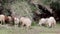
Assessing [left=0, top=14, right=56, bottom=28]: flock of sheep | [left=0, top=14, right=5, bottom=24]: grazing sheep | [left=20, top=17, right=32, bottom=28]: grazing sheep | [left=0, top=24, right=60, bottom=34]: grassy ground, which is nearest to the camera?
[left=0, top=24, right=60, bottom=34]: grassy ground

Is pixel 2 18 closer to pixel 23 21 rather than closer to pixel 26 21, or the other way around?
pixel 23 21

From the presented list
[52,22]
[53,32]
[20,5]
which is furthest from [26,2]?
[53,32]

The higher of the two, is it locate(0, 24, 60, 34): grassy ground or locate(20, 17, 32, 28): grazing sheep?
locate(20, 17, 32, 28): grazing sheep

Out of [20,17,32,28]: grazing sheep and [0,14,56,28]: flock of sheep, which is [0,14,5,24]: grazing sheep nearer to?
[0,14,56,28]: flock of sheep

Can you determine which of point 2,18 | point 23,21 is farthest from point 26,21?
point 2,18

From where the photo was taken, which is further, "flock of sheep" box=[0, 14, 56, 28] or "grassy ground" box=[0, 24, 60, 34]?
"flock of sheep" box=[0, 14, 56, 28]

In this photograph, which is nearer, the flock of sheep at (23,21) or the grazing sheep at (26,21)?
the grazing sheep at (26,21)

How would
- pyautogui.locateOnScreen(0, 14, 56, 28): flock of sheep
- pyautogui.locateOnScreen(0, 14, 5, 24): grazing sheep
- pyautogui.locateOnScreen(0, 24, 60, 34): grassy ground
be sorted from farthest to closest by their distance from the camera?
pyautogui.locateOnScreen(0, 14, 5, 24): grazing sheep → pyautogui.locateOnScreen(0, 14, 56, 28): flock of sheep → pyautogui.locateOnScreen(0, 24, 60, 34): grassy ground

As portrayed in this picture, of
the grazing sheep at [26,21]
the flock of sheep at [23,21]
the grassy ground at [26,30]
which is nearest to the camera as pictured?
the grassy ground at [26,30]

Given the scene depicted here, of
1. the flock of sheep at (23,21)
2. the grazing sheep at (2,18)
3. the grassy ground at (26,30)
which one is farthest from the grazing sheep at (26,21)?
the grazing sheep at (2,18)

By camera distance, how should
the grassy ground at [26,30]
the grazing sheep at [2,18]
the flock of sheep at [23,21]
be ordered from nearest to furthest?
the grassy ground at [26,30] < the flock of sheep at [23,21] < the grazing sheep at [2,18]

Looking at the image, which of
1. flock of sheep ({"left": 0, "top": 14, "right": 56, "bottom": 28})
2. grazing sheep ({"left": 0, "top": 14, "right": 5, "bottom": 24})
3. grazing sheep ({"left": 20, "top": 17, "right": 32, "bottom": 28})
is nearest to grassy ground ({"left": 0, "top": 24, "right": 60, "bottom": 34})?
grazing sheep ({"left": 20, "top": 17, "right": 32, "bottom": 28})

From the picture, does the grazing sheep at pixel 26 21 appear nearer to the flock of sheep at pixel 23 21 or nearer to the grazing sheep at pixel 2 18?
the flock of sheep at pixel 23 21

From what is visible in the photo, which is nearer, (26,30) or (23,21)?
(26,30)
